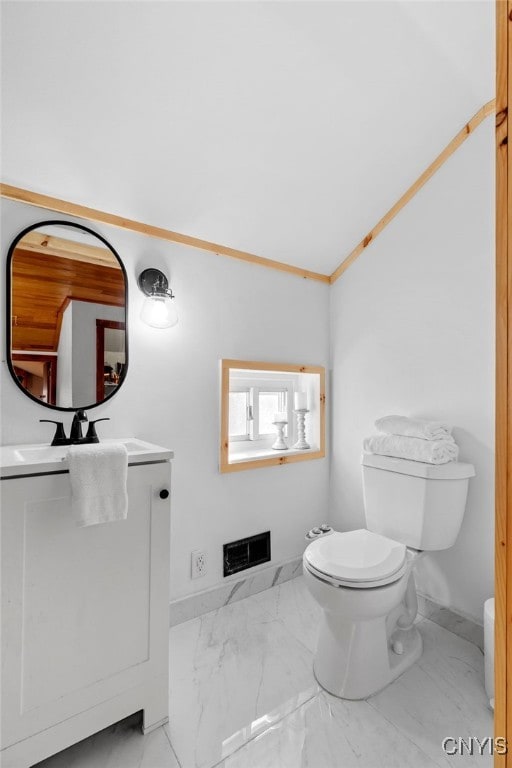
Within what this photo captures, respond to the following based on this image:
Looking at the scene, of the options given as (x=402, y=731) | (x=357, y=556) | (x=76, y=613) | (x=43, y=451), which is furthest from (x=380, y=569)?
(x=43, y=451)

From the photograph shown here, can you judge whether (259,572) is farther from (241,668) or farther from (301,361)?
(301,361)

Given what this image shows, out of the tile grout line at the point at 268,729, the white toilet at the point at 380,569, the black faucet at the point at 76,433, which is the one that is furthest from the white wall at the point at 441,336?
the black faucet at the point at 76,433

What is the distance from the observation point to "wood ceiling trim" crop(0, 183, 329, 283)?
4.47 feet

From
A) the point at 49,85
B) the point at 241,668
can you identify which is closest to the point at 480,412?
the point at 241,668

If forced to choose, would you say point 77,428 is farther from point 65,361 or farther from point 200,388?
point 200,388

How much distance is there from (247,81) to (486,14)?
2.74 ft

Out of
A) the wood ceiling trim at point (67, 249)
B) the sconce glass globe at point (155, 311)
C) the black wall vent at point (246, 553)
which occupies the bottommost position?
the black wall vent at point (246, 553)

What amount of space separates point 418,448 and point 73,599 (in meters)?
1.36

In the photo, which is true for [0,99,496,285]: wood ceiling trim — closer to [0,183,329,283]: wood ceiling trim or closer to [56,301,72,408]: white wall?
[0,183,329,283]: wood ceiling trim

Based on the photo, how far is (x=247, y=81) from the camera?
130 centimetres

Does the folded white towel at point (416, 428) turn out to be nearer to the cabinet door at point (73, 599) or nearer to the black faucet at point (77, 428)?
the cabinet door at point (73, 599)

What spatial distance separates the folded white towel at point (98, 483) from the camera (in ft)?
3.37

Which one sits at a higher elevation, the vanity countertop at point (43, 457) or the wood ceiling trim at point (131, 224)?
the wood ceiling trim at point (131, 224)

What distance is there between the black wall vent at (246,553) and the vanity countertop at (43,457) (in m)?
0.78
